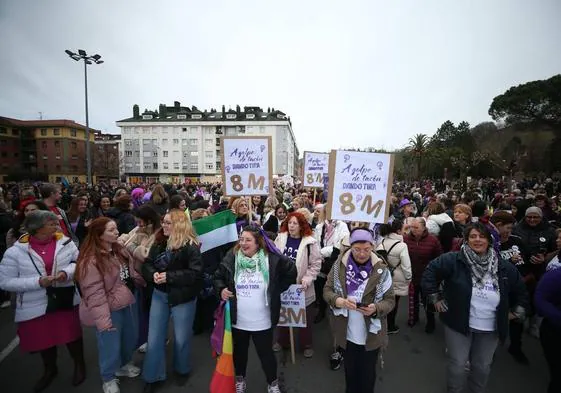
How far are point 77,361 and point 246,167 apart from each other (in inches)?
134

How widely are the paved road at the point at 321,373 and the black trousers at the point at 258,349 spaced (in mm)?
419

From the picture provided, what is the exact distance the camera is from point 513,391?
3.39 meters

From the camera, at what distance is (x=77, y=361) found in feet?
11.6

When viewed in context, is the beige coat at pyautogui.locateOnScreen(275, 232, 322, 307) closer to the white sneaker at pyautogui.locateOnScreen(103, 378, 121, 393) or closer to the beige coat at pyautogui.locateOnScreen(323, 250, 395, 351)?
the beige coat at pyautogui.locateOnScreen(323, 250, 395, 351)

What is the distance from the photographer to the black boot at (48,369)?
11.0ft

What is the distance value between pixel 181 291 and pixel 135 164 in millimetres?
71093

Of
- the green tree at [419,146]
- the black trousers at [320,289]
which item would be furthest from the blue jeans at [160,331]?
the green tree at [419,146]

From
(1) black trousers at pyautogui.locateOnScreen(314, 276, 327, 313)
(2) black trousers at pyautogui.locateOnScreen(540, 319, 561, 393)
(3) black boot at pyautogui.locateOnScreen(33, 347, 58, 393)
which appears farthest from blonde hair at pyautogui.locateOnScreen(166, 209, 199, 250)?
(2) black trousers at pyautogui.locateOnScreen(540, 319, 561, 393)

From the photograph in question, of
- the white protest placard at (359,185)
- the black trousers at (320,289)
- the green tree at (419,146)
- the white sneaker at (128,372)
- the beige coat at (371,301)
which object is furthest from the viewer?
the green tree at (419,146)

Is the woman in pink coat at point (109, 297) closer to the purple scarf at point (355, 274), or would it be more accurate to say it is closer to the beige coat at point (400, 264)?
the purple scarf at point (355, 274)

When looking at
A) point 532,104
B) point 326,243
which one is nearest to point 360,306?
point 326,243

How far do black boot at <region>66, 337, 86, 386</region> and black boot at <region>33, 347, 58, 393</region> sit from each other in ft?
0.70

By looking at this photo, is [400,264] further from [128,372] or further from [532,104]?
[532,104]

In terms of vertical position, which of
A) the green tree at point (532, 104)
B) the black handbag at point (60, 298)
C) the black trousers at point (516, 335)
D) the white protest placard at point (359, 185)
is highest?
the green tree at point (532, 104)
